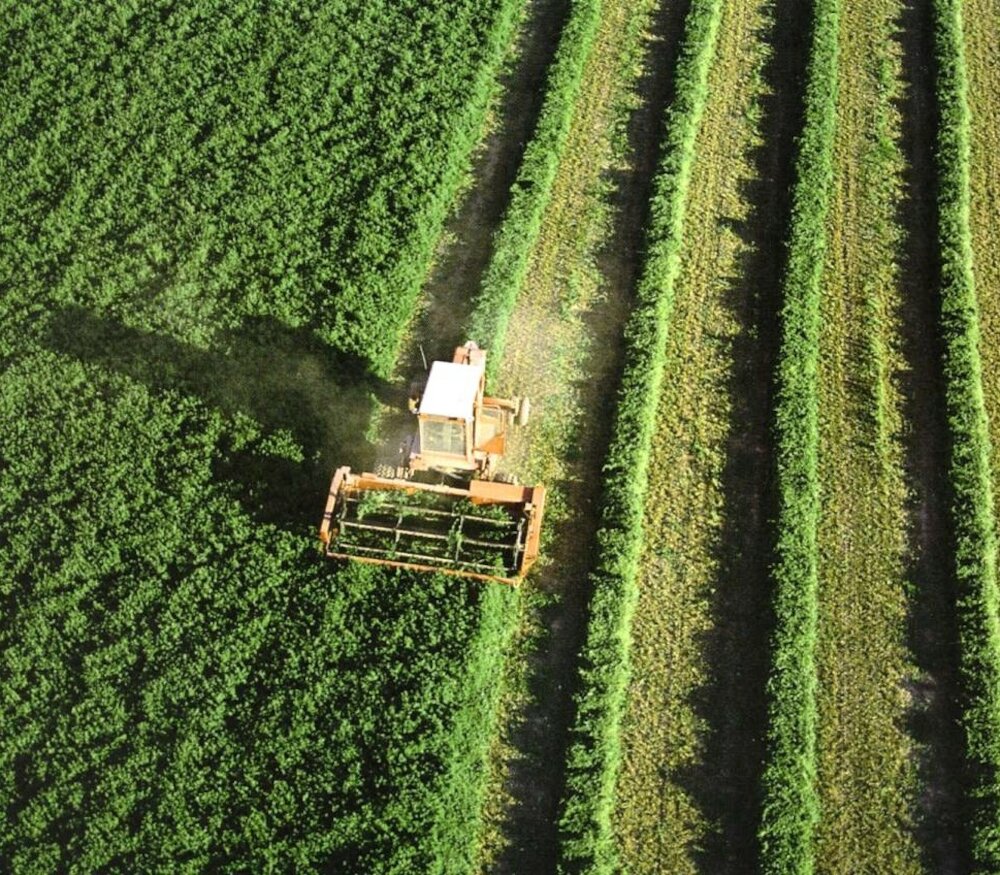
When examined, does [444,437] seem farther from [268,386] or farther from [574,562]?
[268,386]

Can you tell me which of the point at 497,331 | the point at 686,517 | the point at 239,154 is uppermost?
the point at 239,154

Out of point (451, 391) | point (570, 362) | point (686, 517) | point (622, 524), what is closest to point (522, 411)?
point (570, 362)

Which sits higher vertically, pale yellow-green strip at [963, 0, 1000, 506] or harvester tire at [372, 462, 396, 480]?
pale yellow-green strip at [963, 0, 1000, 506]

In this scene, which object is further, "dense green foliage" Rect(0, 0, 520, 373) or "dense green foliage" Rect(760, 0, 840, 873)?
"dense green foliage" Rect(0, 0, 520, 373)

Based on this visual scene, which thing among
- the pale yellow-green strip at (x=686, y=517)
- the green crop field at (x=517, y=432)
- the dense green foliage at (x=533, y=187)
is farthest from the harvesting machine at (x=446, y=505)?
the dense green foliage at (x=533, y=187)

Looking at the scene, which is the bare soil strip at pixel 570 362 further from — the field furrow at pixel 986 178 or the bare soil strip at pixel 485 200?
the field furrow at pixel 986 178

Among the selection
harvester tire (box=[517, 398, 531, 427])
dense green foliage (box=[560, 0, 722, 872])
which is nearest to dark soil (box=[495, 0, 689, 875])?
dense green foliage (box=[560, 0, 722, 872])

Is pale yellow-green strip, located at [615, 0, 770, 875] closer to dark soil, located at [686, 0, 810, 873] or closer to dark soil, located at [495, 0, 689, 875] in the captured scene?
dark soil, located at [686, 0, 810, 873]
